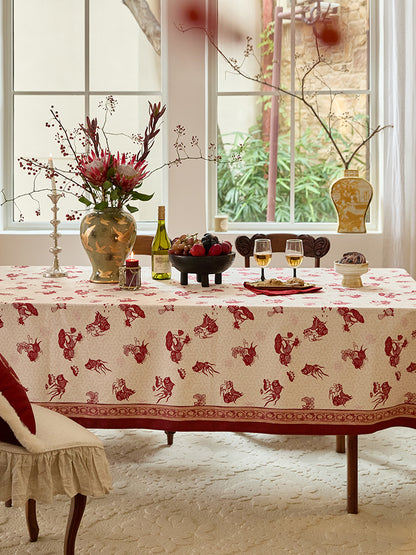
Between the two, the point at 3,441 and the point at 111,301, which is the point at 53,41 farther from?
the point at 3,441

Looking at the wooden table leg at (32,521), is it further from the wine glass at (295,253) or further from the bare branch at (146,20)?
the bare branch at (146,20)

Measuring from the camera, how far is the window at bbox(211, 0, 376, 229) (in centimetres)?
454

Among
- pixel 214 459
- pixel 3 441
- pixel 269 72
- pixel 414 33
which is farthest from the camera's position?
pixel 269 72

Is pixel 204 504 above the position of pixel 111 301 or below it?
below

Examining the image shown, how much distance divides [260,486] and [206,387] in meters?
0.54

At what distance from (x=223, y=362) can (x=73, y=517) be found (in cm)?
68

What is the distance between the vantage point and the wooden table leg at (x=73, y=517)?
6.32 feet

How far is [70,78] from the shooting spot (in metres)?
4.69

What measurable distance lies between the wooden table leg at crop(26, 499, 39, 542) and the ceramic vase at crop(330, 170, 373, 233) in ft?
6.10

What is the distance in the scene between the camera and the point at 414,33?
4.16 metres

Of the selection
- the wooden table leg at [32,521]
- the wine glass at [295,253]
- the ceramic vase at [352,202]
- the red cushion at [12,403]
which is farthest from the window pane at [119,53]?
the red cushion at [12,403]

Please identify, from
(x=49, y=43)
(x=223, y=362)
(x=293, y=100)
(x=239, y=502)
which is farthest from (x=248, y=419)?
(x=49, y=43)

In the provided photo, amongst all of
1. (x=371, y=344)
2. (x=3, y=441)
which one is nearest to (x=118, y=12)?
(x=371, y=344)

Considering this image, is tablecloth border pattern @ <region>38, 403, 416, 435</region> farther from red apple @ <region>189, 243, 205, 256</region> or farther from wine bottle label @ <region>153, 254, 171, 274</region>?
wine bottle label @ <region>153, 254, 171, 274</region>
